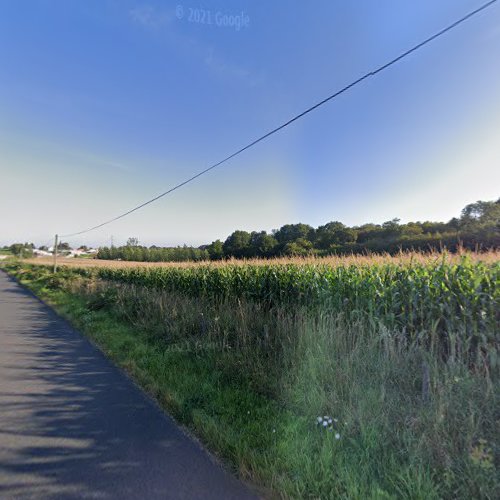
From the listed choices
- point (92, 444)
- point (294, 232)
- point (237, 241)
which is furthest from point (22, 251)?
point (92, 444)

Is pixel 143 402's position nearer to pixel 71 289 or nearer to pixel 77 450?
pixel 77 450

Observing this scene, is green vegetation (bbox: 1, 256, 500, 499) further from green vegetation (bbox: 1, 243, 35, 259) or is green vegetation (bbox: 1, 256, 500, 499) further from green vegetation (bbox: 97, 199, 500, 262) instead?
green vegetation (bbox: 1, 243, 35, 259)

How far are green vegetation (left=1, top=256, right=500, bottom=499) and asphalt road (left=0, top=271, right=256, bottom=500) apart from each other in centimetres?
27

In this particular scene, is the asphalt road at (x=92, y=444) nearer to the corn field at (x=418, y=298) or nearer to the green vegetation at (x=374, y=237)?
the corn field at (x=418, y=298)

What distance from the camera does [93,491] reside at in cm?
222

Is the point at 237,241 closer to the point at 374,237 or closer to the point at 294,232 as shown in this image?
the point at 294,232

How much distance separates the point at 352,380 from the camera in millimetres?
3354

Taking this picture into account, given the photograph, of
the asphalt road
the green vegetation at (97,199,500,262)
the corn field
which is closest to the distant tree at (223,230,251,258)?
the green vegetation at (97,199,500,262)

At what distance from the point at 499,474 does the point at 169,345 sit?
17.0 ft

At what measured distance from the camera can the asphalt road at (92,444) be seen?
7.36ft

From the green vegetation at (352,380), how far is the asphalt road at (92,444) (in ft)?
0.88

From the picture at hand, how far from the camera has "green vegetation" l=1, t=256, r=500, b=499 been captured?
2.21 m

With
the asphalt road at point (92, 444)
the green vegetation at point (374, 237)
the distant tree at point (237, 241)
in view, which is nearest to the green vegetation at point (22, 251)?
the green vegetation at point (374, 237)

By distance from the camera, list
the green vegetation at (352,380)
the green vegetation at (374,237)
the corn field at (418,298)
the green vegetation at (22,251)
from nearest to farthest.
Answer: the green vegetation at (352,380) < the corn field at (418,298) < the green vegetation at (374,237) < the green vegetation at (22,251)
